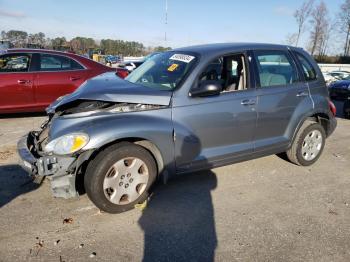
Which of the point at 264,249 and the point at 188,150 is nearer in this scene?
the point at 264,249

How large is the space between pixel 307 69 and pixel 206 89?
6.92 feet

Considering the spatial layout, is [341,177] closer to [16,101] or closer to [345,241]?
[345,241]

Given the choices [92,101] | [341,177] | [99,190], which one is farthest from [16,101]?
[341,177]

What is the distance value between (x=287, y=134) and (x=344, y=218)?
4.63 ft

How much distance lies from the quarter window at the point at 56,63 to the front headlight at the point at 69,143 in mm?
4541

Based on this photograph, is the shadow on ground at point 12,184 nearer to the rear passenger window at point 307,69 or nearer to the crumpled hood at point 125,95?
the crumpled hood at point 125,95

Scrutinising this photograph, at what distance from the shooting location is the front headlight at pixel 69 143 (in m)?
3.12

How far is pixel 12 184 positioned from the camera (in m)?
4.05

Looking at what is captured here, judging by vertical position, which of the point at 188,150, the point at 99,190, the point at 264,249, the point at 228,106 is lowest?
the point at 264,249

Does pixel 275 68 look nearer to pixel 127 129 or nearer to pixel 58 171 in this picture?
pixel 127 129

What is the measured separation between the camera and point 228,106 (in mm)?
3854

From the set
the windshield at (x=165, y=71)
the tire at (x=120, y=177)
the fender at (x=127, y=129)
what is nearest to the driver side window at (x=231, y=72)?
the windshield at (x=165, y=71)

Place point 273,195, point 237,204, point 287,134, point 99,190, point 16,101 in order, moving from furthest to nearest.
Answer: point 16,101
point 287,134
point 273,195
point 237,204
point 99,190

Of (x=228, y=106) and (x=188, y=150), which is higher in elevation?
(x=228, y=106)
